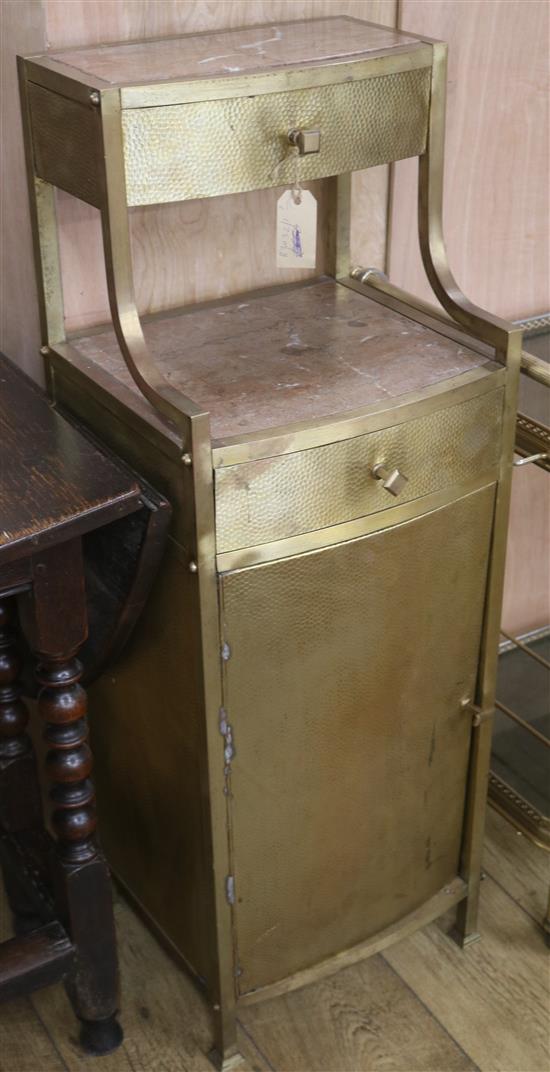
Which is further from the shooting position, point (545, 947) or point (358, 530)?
point (545, 947)

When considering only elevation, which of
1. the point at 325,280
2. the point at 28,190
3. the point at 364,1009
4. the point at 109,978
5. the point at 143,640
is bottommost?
the point at 364,1009

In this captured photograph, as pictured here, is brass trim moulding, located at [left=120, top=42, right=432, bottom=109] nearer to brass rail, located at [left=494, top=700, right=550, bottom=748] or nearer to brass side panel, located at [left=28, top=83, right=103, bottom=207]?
brass side panel, located at [left=28, top=83, right=103, bottom=207]

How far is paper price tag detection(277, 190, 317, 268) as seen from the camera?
5.99 feet

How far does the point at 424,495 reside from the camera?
1.87 metres

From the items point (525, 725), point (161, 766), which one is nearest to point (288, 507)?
point (161, 766)

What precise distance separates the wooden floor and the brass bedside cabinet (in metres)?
0.10

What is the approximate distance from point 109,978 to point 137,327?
1071 millimetres

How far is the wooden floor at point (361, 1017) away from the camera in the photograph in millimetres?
2156

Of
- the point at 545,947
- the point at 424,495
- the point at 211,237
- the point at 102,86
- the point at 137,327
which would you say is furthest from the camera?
the point at 545,947

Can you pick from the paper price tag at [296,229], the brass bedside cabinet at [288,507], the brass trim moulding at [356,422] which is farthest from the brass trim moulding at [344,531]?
the paper price tag at [296,229]

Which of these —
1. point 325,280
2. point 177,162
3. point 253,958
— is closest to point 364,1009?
point 253,958

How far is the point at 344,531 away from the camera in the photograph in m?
1.81

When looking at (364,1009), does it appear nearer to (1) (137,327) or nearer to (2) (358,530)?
(2) (358,530)

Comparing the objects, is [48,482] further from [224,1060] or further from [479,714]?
[224,1060]
